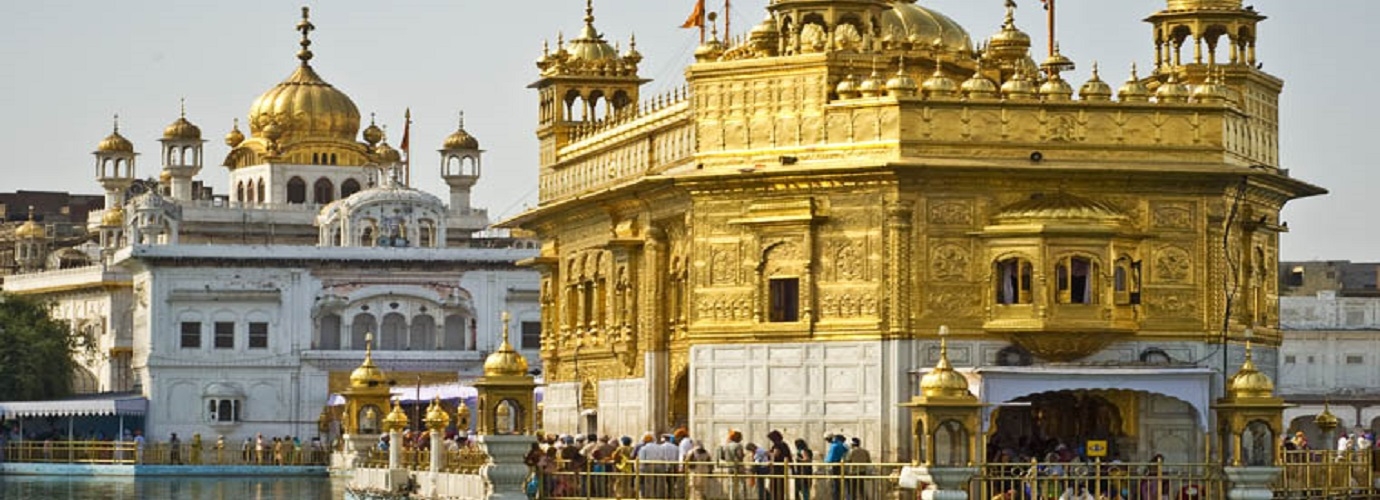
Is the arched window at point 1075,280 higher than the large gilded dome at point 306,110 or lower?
lower

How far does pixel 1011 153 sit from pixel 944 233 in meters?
1.28

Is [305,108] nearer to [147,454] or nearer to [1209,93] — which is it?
[147,454]

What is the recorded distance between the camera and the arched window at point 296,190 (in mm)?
93188

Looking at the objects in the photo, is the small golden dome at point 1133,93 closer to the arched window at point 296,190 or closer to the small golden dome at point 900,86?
the small golden dome at point 900,86

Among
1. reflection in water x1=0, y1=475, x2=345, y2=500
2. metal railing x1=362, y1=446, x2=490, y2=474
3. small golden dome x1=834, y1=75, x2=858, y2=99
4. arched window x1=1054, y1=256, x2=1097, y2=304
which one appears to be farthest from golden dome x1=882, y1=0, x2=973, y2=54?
reflection in water x1=0, y1=475, x2=345, y2=500

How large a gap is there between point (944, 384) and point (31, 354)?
1900 inches

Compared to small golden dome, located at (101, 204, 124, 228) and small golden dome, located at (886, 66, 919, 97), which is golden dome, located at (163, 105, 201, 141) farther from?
small golden dome, located at (886, 66, 919, 97)

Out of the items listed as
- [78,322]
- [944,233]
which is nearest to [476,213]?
[78,322]

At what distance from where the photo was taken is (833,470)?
3456 cm

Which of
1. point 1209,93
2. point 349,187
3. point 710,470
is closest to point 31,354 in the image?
point 349,187

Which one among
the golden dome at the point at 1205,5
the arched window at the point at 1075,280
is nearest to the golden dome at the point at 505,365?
the arched window at the point at 1075,280

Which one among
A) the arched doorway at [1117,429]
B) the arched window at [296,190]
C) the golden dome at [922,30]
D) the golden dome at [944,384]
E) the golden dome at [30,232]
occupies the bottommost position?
the arched doorway at [1117,429]

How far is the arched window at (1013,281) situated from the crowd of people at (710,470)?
2.57m

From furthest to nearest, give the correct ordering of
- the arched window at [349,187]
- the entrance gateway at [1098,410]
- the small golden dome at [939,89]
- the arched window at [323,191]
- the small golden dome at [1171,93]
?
the arched window at [349,187]
the arched window at [323,191]
the small golden dome at [1171,93]
the small golden dome at [939,89]
the entrance gateway at [1098,410]
